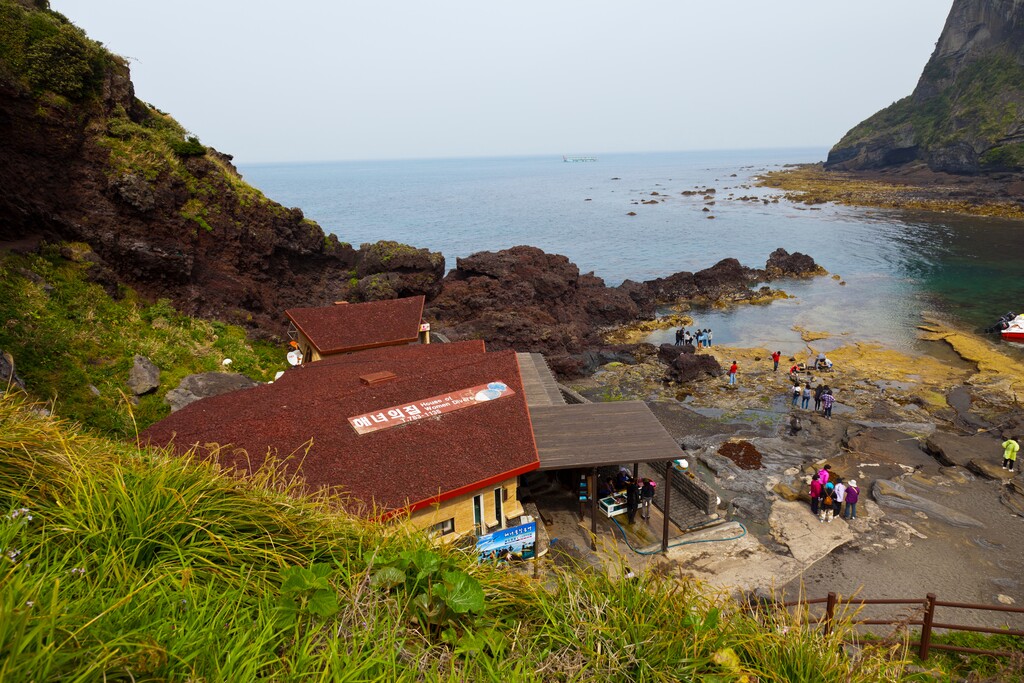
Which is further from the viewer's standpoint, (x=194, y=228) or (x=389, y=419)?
(x=194, y=228)

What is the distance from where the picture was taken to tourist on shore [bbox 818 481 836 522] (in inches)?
725

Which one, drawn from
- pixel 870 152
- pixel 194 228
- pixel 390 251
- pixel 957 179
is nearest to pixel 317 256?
pixel 390 251

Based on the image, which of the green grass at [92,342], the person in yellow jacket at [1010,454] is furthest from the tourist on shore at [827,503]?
the green grass at [92,342]

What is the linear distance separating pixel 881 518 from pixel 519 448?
1377cm

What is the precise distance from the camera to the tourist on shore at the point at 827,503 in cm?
1842

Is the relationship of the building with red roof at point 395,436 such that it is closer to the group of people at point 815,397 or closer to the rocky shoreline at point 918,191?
the group of people at point 815,397

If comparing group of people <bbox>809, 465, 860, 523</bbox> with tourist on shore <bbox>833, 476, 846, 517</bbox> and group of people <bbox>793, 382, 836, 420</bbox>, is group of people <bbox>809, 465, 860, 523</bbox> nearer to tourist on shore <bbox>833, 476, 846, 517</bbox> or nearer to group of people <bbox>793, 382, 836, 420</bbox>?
tourist on shore <bbox>833, 476, 846, 517</bbox>

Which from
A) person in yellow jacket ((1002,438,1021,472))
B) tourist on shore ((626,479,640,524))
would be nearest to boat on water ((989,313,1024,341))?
person in yellow jacket ((1002,438,1021,472))

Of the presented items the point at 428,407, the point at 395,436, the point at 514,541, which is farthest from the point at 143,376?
the point at 514,541

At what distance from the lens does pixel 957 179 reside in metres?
118

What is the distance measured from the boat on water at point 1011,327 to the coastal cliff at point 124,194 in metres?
47.4

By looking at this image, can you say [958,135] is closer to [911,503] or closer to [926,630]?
[911,503]

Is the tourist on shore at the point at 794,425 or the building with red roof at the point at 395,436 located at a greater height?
the building with red roof at the point at 395,436

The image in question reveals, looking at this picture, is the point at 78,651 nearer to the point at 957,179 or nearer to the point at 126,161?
the point at 126,161
